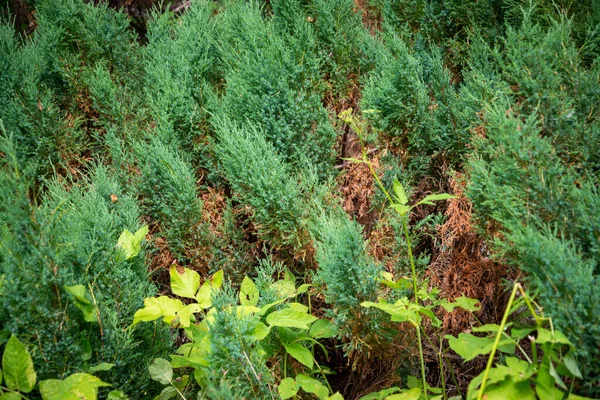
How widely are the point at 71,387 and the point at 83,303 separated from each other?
33cm

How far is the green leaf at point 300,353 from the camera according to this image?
2193mm

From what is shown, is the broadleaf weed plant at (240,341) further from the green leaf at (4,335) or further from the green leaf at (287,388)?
the green leaf at (4,335)

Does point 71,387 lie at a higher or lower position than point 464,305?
higher

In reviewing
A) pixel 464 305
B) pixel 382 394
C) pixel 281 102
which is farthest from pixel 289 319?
pixel 281 102

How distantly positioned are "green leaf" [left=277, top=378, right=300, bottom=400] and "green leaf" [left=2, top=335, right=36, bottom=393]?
934 millimetres

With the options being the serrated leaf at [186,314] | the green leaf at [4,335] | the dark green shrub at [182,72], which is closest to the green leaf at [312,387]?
the serrated leaf at [186,314]

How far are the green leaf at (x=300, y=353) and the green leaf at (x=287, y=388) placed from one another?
0.31 ft

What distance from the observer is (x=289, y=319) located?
2141 mm

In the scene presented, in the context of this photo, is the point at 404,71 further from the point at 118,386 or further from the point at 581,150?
the point at 118,386

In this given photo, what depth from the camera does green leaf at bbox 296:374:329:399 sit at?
6.92ft

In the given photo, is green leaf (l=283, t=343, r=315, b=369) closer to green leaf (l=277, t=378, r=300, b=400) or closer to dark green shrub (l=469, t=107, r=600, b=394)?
green leaf (l=277, t=378, r=300, b=400)

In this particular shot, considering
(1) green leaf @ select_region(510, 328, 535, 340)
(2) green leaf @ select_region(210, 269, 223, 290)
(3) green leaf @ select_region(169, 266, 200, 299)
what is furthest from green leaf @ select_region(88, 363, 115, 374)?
(1) green leaf @ select_region(510, 328, 535, 340)

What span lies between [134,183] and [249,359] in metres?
1.42

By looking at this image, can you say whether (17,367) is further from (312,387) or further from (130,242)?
(312,387)
